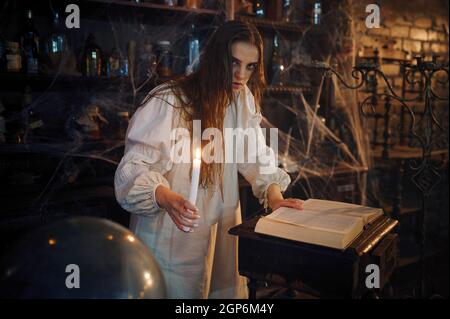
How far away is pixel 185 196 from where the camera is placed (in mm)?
1333

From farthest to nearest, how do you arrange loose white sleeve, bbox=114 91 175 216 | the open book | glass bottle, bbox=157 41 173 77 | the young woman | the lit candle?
glass bottle, bbox=157 41 173 77 < the young woman < loose white sleeve, bbox=114 91 175 216 < the open book < the lit candle

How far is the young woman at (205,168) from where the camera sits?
127 cm

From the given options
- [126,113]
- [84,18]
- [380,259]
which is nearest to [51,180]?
[126,113]

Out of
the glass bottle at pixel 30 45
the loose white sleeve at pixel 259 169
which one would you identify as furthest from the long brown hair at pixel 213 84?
the glass bottle at pixel 30 45

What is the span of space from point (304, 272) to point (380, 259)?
176 mm

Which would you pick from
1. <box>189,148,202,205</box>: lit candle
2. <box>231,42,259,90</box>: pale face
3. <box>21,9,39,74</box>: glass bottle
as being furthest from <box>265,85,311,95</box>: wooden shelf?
<box>189,148,202,205</box>: lit candle

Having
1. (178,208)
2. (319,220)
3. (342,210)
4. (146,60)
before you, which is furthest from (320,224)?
(146,60)

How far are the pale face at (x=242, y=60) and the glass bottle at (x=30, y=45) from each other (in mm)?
983

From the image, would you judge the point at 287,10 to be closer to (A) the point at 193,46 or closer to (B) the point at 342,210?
(A) the point at 193,46

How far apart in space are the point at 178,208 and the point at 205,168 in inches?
14.9

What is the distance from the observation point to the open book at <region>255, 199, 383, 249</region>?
91cm

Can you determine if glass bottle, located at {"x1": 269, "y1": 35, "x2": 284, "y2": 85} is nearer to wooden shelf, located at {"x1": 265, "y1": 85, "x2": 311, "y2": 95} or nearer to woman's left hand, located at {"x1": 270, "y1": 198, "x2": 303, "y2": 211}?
wooden shelf, located at {"x1": 265, "y1": 85, "x2": 311, "y2": 95}

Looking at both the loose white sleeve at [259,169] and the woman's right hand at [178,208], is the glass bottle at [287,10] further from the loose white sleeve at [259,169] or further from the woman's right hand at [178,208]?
the woman's right hand at [178,208]
